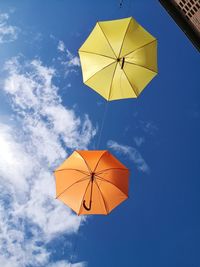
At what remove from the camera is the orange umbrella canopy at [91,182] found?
1273 centimetres

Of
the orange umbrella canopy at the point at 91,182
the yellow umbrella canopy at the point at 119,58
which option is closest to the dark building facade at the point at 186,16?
the yellow umbrella canopy at the point at 119,58

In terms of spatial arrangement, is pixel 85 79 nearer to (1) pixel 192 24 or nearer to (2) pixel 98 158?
(2) pixel 98 158

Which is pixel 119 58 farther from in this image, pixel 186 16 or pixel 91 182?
pixel 186 16

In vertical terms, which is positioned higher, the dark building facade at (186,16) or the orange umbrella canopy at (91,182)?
the dark building facade at (186,16)

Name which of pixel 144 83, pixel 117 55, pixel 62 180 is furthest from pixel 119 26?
pixel 62 180

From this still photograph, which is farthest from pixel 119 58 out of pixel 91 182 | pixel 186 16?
pixel 186 16

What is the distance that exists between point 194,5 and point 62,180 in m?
9.40

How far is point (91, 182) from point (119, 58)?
4.85 meters

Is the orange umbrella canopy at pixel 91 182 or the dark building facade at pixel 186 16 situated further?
the dark building facade at pixel 186 16

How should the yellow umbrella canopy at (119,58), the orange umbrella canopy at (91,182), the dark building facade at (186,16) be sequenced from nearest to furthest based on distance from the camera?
the yellow umbrella canopy at (119,58) → the orange umbrella canopy at (91,182) → the dark building facade at (186,16)

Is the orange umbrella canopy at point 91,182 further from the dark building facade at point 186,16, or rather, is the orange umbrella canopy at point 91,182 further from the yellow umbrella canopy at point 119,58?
the dark building facade at point 186,16

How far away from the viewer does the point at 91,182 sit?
12750mm

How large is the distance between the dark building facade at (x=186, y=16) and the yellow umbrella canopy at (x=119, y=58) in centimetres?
340

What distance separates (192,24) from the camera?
15.5m
